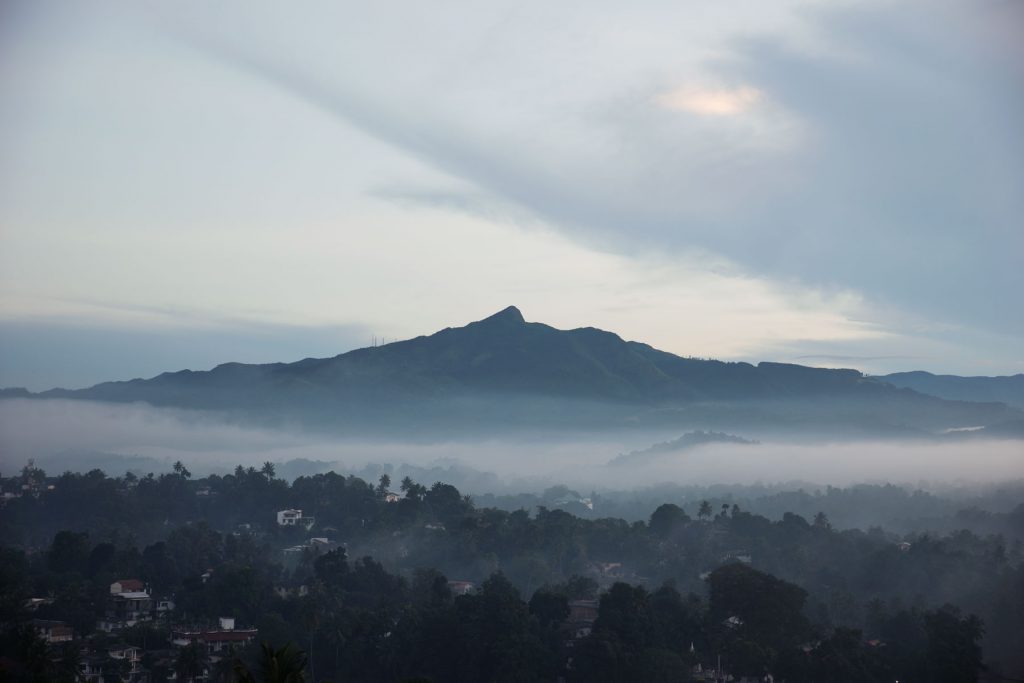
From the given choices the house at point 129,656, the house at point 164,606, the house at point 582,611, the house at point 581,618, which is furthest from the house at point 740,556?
the house at point 129,656

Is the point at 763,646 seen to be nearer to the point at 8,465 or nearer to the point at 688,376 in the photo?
the point at 8,465

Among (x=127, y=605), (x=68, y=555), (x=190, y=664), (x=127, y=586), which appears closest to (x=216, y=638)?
(x=190, y=664)

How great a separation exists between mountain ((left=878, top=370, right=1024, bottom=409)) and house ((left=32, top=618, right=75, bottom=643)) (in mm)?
149340

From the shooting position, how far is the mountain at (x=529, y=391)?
141000 millimetres

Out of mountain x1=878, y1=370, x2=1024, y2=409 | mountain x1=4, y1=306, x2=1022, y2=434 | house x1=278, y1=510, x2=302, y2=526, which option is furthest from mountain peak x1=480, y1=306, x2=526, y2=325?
house x1=278, y1=510, x2=302, y2=526

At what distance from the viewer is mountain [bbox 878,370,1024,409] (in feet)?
545

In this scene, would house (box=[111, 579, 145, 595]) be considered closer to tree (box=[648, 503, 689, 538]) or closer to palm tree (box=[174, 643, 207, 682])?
palm tree (box=[174, 643, 207, 682])

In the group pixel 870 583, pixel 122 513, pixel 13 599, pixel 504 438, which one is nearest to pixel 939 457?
pixel 504 438

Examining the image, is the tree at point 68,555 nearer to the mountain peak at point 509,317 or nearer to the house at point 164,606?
the house at point 164,606

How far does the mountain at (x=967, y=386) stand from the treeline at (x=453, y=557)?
403 feet

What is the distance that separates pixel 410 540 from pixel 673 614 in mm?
20237

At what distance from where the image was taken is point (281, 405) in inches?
5551

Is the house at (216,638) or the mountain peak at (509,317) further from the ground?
the mountain peak at (509,317)

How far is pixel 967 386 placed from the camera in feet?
565
